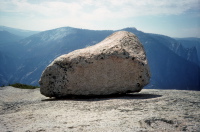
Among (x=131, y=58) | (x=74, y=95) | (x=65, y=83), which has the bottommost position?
(x=74, y=95)

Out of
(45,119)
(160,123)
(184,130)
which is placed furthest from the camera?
(45,119)

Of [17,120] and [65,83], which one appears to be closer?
[17,120]

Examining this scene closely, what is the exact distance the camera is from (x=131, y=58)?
454 inches

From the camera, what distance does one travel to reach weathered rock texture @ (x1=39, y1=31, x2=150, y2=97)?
11.4m

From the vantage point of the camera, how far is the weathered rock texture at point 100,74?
11.4 metres

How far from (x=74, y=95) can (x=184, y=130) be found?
8.56 metres

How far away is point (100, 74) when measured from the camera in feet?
37.7

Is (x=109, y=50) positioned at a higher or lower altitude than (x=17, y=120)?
higher

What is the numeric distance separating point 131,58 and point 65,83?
5.03 meters

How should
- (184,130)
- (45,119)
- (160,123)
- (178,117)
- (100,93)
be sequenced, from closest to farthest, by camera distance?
1. (184,130)
2. (160,123)
3. (178,117)
4. (45,119)
5. (100,93)

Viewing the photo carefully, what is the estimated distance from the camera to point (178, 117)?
5375 millimetres

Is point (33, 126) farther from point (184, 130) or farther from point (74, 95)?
point (74, 95)

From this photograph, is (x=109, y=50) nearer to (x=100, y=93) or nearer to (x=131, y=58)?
(x=131, y=58)

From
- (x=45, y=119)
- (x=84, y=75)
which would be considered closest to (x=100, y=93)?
(x=84, y=75)
